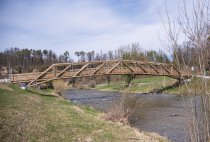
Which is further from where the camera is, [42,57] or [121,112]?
[42,57]

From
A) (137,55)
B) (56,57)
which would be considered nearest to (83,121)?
(137,55)

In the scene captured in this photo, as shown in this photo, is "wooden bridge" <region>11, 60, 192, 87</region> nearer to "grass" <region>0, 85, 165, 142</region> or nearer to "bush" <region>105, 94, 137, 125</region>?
"bush" <region>105, 94, 137, 125</region>

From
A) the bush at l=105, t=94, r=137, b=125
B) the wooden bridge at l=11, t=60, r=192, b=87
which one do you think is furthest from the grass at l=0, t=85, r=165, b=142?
the wooden bridge at l=11, t=60, r=192, b=87

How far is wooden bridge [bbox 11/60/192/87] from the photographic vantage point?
38.4 metres

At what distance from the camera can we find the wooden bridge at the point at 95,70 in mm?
38406

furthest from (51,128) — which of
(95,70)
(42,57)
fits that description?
(42,57)

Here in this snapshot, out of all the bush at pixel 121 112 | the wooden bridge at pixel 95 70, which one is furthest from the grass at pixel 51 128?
the wooden bridge at pixel 95 70

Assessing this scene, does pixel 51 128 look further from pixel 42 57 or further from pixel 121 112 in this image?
pixel 42 57

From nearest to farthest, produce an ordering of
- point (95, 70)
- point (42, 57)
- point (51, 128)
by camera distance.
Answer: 1. point (51, 128)
2. point (95, 70)
3. point (42, 57)

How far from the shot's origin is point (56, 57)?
15350 cm

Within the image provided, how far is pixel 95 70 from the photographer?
4400 centimetres

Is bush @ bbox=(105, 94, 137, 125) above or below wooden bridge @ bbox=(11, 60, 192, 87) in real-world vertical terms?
below

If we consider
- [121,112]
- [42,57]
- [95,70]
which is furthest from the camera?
[42,57]

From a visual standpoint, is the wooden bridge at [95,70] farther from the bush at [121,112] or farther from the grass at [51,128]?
the grass at [51,128]
